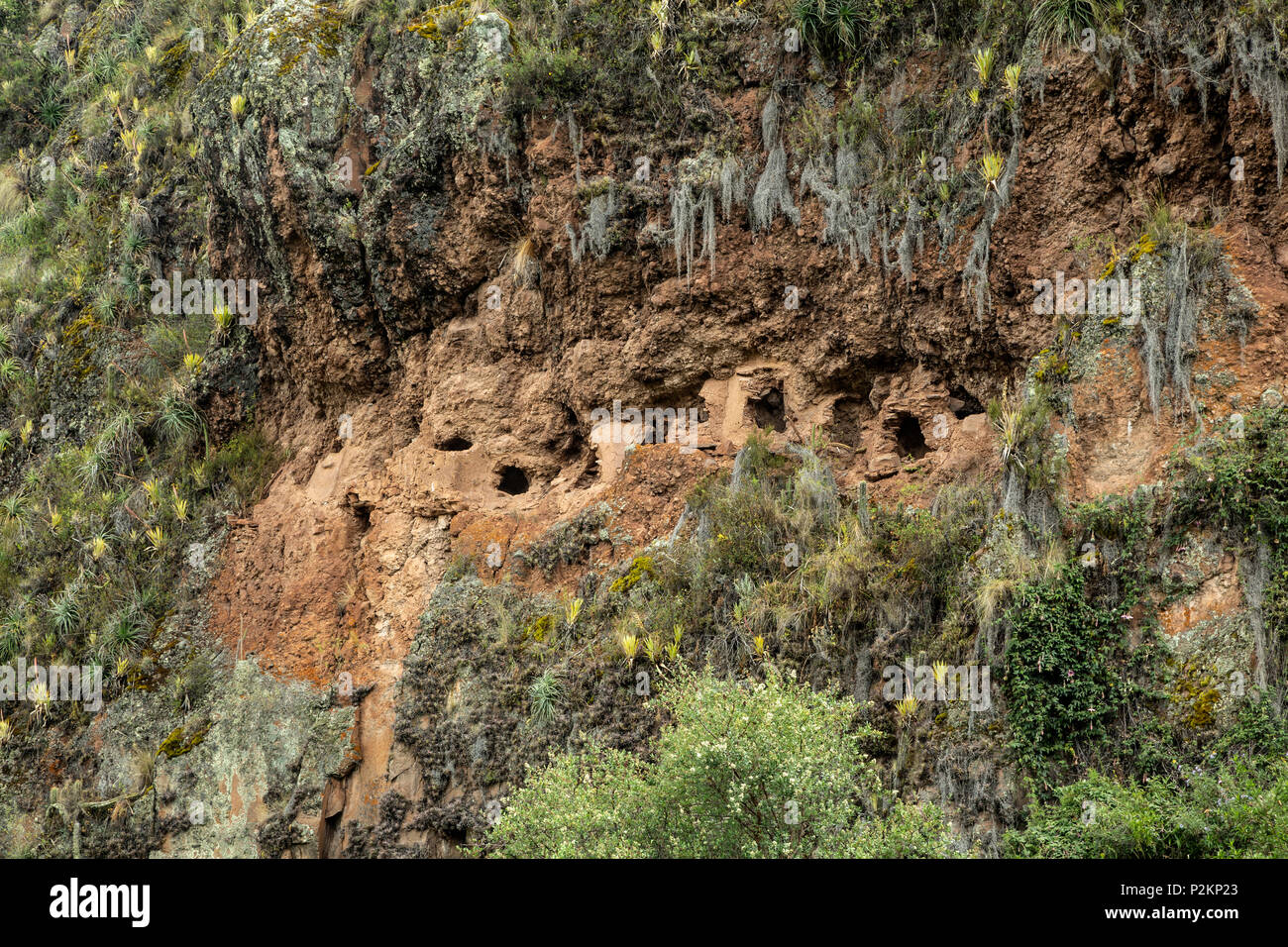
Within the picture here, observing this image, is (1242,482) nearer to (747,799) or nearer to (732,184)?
(747,799)

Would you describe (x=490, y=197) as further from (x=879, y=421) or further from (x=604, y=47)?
(x=879, y=421)

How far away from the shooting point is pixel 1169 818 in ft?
32.1

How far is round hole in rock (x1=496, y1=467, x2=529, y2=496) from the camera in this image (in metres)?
17.4

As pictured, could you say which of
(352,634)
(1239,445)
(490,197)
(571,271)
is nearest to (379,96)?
(490,197)

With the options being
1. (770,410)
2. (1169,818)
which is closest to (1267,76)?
(770,410)

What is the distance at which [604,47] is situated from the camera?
16656 mm

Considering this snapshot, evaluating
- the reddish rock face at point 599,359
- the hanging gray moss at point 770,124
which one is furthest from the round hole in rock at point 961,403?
the hanging gray moss at point 770,124

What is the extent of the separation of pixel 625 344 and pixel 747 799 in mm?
7555

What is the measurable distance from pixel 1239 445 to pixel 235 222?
49.6 ft

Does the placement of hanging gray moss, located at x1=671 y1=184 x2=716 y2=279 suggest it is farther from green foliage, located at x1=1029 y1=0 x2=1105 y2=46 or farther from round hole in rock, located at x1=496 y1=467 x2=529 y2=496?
green foliage, located at x1=1029 y1=0 x2=1105 y2=46

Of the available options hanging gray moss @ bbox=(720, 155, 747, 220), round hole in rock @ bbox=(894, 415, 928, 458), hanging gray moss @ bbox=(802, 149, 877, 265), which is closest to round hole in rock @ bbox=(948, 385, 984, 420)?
round hole in rock @ bbox=(894, 415, 928, 458)

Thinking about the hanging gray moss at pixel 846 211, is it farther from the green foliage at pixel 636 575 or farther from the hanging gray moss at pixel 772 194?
the green foliage at pixel 636 575

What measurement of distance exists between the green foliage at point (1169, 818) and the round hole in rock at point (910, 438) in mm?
5225

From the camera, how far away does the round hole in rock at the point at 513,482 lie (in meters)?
17.4
